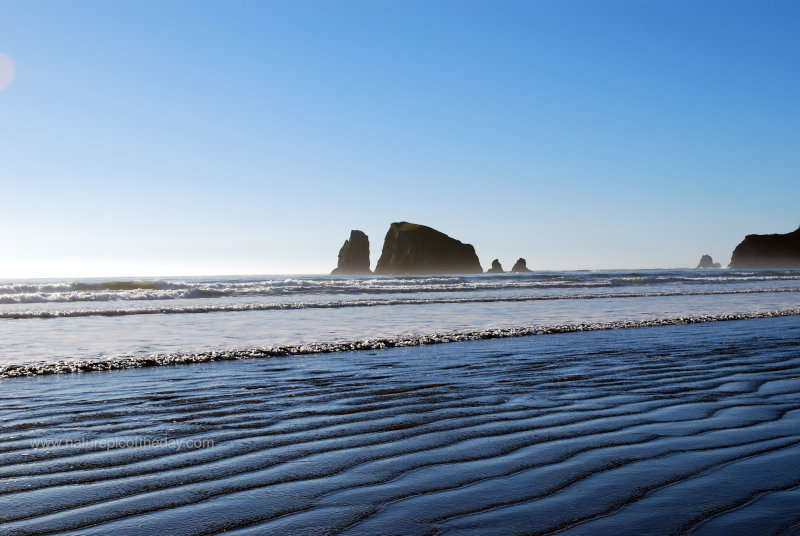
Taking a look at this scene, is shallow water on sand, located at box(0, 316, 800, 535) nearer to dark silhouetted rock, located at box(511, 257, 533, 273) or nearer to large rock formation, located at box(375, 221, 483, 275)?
large rock formation, located at box(375, 221, 483, 275)

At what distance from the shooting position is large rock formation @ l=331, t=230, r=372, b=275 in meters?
164

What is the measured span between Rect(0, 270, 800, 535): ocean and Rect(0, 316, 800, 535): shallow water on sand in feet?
0.06

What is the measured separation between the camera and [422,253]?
154500 millimetres

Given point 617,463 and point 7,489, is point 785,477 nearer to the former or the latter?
point 617,463

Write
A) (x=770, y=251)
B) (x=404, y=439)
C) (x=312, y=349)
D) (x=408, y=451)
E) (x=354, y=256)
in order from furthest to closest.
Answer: (x=354, y=256), (x=770, y=251), (x=312, y=349), (x=404, y=439), (x=408, y=451)

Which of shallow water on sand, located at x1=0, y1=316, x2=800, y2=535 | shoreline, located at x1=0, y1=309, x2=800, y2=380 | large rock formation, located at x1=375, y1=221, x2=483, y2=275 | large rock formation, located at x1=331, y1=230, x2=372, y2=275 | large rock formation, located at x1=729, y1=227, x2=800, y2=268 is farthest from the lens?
large rock formation, located at x1=331, y1=230, x2=372, y2=275

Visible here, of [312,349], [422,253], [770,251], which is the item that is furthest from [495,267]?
[312,349]

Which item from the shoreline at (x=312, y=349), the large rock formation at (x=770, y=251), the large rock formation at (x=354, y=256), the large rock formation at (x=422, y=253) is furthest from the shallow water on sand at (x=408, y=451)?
the large rock formation at (x=770, y=251)

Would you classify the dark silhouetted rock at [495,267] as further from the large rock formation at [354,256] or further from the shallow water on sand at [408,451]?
the shallow water on sand at [408,451]

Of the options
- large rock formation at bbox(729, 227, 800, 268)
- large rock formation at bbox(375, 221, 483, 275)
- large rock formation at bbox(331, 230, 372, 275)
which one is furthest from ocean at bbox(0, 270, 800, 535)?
large rock formation at bbox(729, 227, 800, 268)

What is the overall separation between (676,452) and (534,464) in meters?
1.01

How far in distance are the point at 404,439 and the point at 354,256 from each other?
160967 millimetres

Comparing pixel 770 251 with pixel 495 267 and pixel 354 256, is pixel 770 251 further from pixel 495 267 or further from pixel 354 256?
pixel 354 256

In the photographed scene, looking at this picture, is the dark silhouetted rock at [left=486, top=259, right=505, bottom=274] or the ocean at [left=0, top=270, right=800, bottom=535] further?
the dark silhouetted rock at [left=486, top=259, right=505, bottom=274]
